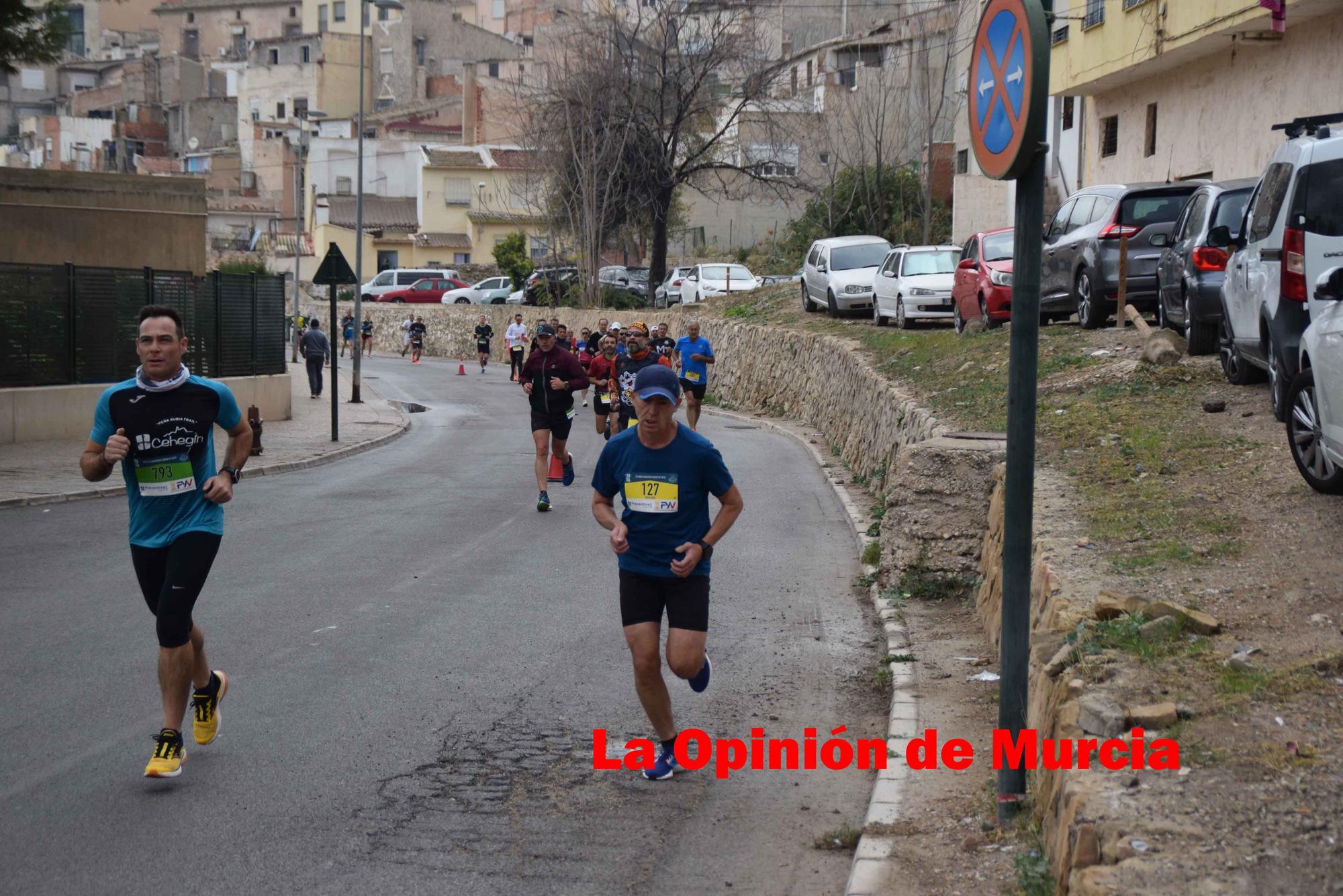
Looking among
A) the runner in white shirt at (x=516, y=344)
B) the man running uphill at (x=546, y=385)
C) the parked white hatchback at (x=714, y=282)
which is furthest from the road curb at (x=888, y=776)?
the parked white hatchback at (x=714, y=282)

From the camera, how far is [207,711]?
634 centimetres

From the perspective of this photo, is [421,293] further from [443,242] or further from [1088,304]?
[1088,304]

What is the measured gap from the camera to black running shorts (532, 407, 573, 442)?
14.9 m

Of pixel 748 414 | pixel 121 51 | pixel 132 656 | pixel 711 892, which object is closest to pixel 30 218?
pixel 748 414

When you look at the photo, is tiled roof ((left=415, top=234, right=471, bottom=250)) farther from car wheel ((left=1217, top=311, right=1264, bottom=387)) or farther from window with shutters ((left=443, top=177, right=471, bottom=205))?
car wheel ((left=1217, top=311, right=1264, bottom=387))

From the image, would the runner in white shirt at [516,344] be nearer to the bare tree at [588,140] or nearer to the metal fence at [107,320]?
the bare tree at [588,140]

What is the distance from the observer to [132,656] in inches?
318

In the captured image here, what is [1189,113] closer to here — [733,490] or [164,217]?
[164,217]

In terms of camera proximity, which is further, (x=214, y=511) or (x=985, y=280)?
(x=985, y=280)

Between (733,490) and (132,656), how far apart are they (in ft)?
12.8

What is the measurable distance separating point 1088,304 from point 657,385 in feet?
45.0

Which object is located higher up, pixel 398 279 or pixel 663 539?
pixel 398 279

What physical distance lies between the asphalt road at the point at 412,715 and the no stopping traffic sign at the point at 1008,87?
8.70ft

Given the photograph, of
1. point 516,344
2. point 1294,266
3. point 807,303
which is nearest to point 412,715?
point 1294,266
